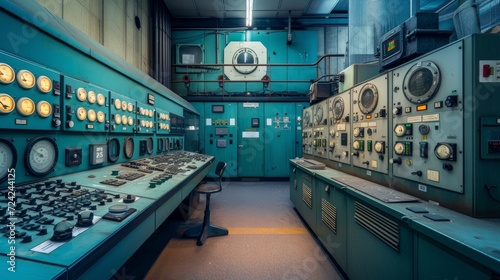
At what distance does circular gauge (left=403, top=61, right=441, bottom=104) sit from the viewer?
1.33 metres

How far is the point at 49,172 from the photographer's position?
1.37 meters

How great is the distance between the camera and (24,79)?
Answer: 1154 mm

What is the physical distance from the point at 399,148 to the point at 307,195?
149cm

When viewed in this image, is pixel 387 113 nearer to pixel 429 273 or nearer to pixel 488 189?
pixel 488 189

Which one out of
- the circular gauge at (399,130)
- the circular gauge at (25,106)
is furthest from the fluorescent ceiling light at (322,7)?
the circular gauge at (25,106)

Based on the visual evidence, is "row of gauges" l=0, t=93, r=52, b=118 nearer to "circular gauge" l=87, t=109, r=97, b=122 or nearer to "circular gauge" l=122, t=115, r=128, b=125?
"circular gauge" l=87, t=109, r=97, b=122

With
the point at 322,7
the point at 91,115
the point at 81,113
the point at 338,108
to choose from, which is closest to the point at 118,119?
the point at 91,115

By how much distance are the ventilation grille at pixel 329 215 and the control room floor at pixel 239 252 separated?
0.35 meters

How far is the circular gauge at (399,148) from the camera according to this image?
157 centimetres

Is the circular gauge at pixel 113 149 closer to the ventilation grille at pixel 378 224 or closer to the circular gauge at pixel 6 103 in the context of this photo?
the circular gauge at pixel 6 103

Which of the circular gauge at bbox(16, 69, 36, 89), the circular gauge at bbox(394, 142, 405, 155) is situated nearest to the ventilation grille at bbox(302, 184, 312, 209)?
the circular gauge at bbox(394, 142, 405, 155)

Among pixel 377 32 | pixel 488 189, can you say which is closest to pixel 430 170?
pixel 488 189

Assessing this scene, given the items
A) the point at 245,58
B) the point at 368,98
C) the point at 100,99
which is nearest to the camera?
the point at 100,99

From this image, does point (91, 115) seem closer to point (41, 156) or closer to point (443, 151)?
point (41, 156)
